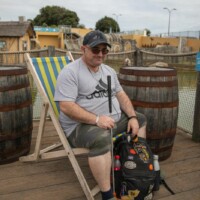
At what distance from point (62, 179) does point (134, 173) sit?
2.77ft

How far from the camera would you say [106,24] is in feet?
248

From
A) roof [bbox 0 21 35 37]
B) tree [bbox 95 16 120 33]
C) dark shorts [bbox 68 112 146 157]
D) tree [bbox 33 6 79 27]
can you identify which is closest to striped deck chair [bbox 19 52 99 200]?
dark shorts [bbox 68 112 146 157]

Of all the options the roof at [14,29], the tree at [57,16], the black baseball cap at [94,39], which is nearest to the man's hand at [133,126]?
the black baseball cap at [94,39]

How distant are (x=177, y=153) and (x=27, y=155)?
173cm

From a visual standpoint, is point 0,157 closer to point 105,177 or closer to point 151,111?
point 105,177

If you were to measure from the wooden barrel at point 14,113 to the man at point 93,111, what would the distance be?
57 centimetres

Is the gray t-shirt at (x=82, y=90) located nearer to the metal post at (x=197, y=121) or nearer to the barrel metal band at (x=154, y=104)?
the barrel metal band at (x=154, y=104)

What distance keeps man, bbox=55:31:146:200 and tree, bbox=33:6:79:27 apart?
68530 mm

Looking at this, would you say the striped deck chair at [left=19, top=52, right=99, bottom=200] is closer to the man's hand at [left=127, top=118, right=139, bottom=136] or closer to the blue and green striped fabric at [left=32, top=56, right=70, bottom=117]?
the blue and green striped fabric at [left=32, top=56, right=70, bottom=117]

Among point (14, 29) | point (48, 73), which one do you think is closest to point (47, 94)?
point (48, 73)

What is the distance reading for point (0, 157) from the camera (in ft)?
9.14

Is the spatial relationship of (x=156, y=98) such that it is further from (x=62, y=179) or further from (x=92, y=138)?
(x=62, y=179)

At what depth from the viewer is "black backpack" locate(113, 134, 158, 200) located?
203 centimetres

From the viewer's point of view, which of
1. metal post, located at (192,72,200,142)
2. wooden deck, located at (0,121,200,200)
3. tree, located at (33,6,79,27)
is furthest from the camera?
tree, located at (33,6,79,27)
